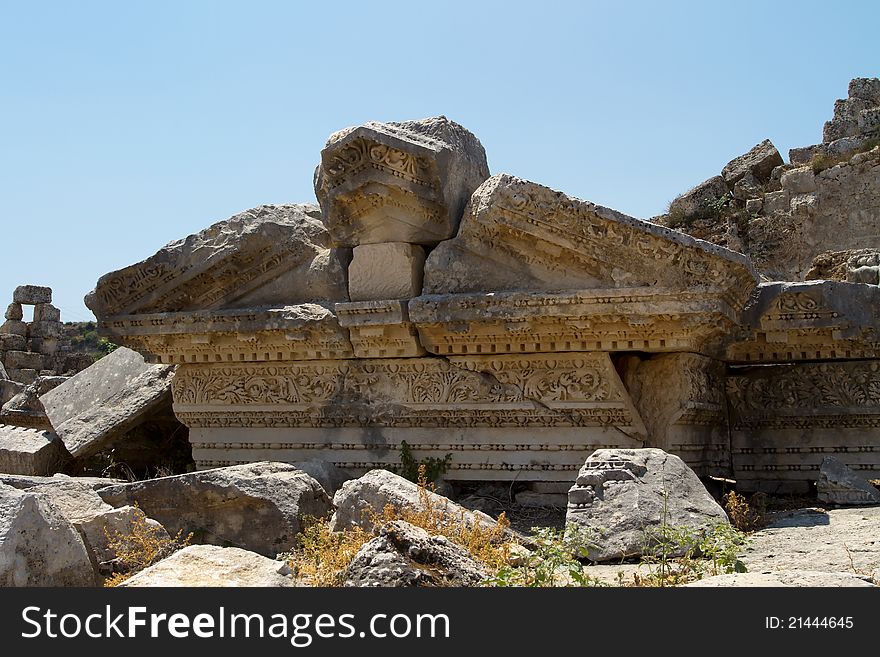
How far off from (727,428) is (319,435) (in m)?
3.04

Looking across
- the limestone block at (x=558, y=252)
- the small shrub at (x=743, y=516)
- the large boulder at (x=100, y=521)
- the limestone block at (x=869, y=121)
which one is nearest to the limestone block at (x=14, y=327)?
the limestone block at (x=558, y=252)

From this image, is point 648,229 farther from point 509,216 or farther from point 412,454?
point 412,454

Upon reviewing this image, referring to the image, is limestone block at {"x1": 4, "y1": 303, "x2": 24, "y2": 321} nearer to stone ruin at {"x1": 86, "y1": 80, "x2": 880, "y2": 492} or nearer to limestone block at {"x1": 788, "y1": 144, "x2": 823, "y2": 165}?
stone ruin at {"x1": 86, "y1": 80, "x2": 880, "y2": 492}

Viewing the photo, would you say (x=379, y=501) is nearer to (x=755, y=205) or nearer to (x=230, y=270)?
(x=230, y=270)

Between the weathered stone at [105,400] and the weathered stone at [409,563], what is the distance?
5.35m

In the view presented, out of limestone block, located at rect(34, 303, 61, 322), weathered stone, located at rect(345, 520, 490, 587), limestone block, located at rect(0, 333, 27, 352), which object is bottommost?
weathered stone, located at rect(345, 520, 490, 587)

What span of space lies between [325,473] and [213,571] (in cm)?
318

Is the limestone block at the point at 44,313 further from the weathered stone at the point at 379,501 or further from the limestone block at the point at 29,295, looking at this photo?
the weathered stone at the point at 379,501

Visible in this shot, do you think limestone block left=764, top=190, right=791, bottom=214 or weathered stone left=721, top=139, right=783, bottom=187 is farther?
weathered stone left=721, top=139, right=783, bottom=187

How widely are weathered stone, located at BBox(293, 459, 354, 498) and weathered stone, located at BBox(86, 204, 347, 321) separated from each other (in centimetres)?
134

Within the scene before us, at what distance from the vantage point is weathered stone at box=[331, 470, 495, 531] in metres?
4.62

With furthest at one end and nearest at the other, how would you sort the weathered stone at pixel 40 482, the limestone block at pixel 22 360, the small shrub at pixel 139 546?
the limestone block at pixel 22 360
the weathered stone at pixel 40 482
the small shrub at pixel 139 546

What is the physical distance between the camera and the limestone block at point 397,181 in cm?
675

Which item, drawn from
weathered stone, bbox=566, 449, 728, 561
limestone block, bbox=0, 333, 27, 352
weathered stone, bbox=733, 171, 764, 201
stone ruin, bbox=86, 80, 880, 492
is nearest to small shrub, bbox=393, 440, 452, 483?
stone ruin, bbox=86, 80, 880, 492
